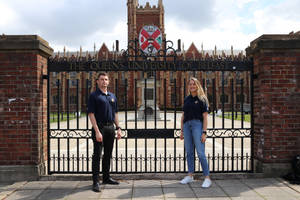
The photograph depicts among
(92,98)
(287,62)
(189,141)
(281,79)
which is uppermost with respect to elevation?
(287,62)

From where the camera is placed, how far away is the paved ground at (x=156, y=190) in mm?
3920

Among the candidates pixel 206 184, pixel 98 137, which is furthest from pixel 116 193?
pixel 206 184

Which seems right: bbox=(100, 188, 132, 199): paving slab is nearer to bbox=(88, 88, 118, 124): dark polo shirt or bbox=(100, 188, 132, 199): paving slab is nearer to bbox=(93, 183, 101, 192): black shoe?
bbox=(93, 183, 101, 192): black shoe

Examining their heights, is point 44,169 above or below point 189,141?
below

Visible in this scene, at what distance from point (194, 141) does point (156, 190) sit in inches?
42.7

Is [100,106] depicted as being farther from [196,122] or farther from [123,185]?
[196,122]

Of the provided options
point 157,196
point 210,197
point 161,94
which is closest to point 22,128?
point 157,196

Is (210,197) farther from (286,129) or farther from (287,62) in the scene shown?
(287,62)

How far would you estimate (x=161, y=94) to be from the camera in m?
38.5

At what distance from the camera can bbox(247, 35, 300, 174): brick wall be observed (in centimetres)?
479

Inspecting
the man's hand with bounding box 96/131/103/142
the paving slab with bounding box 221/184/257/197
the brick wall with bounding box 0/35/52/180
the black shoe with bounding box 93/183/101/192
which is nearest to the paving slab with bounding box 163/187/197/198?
the paving slab with bounding box 221/184/257/197

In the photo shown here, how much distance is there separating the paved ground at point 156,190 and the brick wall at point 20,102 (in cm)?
60

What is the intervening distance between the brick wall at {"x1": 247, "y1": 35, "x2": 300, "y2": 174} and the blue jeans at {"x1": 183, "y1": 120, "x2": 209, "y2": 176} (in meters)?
1.34

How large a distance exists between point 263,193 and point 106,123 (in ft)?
9.40
